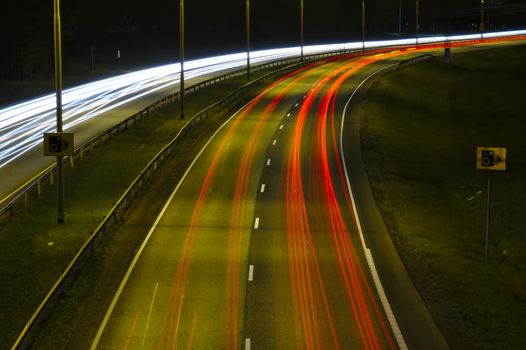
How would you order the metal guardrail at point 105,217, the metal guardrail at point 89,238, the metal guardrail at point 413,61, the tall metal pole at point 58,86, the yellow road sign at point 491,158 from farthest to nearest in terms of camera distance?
the metal guardrail at point 413,61, the tall metal pole at point 58,86, the yellow road sign at point 491,158, the metal guardrail at point 105,217, the metal guardrail at point 89,238

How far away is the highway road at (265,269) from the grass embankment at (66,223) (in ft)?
7.47

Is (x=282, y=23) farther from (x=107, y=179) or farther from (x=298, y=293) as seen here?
(x=298, y=293)

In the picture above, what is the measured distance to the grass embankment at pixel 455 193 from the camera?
63.7 ft

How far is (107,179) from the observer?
35250 millimetres

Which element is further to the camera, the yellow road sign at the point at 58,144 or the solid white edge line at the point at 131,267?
the yellow road sign at the point at 58,144

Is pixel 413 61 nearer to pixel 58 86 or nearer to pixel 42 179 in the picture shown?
pixel 42 179

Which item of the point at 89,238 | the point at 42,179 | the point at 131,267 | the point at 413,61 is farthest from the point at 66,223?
the point at 413,61

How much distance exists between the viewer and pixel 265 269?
73.7 ft

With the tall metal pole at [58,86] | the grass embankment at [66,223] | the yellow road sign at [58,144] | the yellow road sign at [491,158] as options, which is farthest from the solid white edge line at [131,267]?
the yellow road sign at [491,158]

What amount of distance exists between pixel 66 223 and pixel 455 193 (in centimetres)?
1918

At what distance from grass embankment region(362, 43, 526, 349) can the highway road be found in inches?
37.4

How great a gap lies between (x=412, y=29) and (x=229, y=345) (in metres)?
187

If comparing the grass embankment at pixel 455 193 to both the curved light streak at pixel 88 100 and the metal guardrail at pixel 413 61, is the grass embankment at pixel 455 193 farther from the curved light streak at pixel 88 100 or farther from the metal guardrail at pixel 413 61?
the curved light streak at pixel 88 100

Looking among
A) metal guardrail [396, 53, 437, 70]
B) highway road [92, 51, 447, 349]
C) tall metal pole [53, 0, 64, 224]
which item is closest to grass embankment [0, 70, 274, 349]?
tall metal pole [53, 0, 64, 224]
